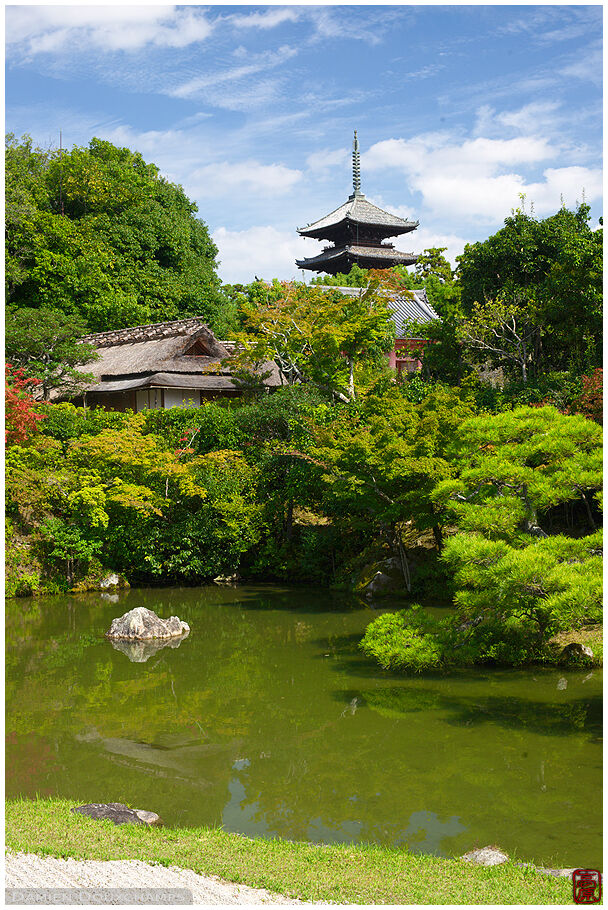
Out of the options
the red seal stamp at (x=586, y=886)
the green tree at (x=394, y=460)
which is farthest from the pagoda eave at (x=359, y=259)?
the red seal stamp at (x=586, y=886)

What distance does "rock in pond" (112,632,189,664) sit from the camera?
11.9 metres

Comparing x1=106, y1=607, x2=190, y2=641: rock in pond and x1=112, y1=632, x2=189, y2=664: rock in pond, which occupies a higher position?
x1=106, y1=607, x2=190, y2=641: rock in pond

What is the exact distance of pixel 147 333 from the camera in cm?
2427

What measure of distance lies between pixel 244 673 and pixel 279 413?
748cm

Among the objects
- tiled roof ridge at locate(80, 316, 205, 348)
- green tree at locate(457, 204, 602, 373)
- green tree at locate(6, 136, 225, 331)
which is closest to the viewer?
green tree at locate(457, 204, 602, 373)

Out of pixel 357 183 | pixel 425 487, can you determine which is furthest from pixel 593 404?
pixel 357 183

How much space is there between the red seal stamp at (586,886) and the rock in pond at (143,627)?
8.58m

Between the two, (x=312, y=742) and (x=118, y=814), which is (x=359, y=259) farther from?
(x=118, y=814)

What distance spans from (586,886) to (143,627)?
8.88 m

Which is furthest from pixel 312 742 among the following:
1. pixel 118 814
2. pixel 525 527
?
pixel 525 527

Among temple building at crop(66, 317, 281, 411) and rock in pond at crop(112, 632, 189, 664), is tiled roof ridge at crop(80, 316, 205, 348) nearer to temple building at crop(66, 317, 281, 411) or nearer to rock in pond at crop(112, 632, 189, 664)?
temple building at crop(66, 317, 281, 411)

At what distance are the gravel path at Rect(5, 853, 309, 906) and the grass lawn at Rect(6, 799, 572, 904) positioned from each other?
0.32ft

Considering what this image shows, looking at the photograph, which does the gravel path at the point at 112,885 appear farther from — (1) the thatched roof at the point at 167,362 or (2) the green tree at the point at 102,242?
(2) the green tree at the point at 102,242

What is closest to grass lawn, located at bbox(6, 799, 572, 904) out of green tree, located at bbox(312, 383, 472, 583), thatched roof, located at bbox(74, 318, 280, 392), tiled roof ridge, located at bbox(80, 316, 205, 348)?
green tree, located at bbox(312, 383, 472, 583)
